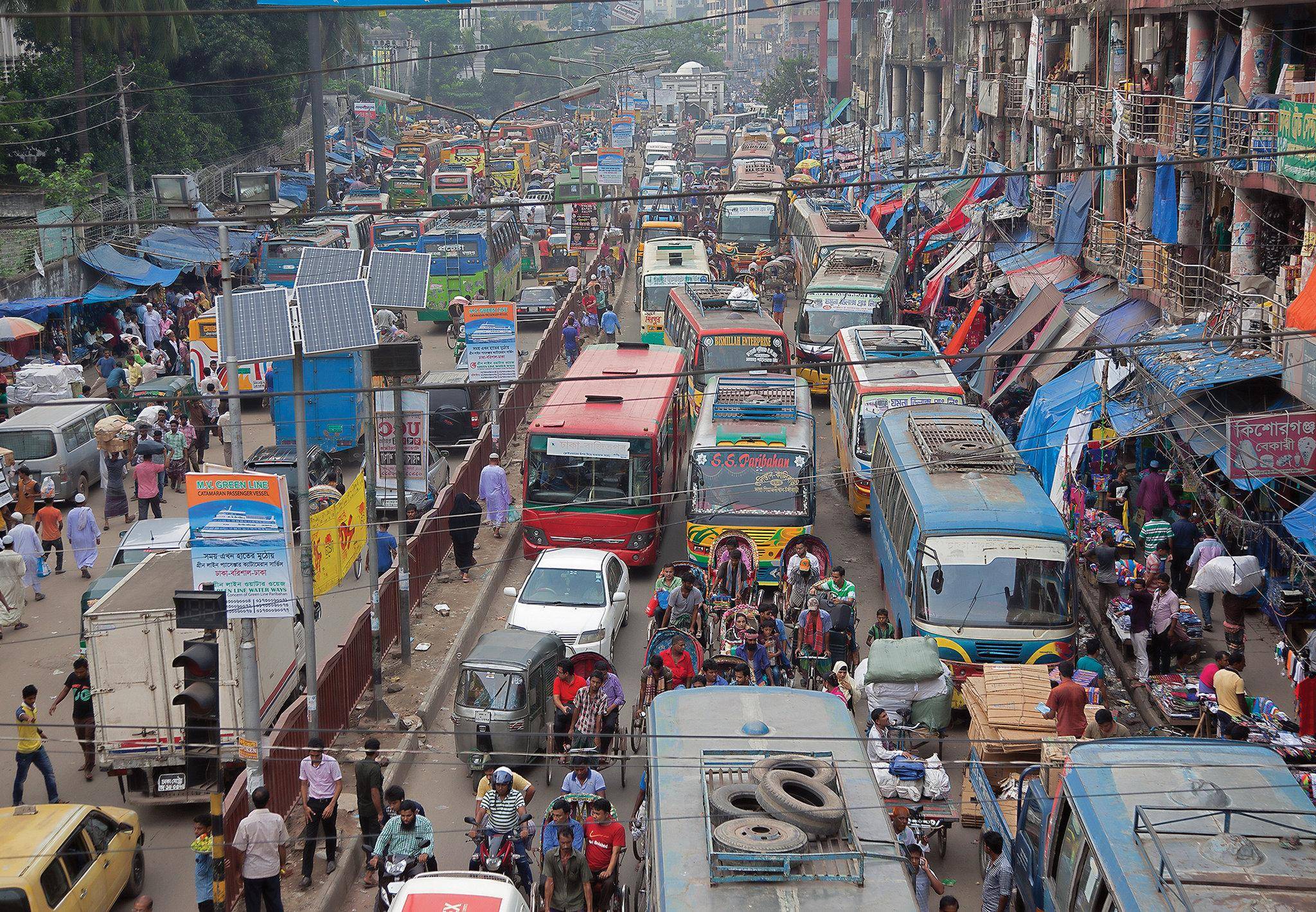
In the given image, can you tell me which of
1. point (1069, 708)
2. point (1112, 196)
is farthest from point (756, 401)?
point (1112, 196)

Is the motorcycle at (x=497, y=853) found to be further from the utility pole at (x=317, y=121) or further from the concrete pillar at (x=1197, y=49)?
the utility pole at (x=317, y=121)

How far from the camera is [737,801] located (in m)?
9.13

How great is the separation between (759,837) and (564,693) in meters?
6.09

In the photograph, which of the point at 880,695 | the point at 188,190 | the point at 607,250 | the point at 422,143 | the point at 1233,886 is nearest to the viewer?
the point at 1233,886

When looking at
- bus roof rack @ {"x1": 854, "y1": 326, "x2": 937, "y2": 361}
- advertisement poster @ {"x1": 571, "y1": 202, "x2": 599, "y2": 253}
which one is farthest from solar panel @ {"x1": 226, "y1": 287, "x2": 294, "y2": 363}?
advertisement poster @ {"x1": 571, "y1": 202, "x2": 599, "y2": 253}

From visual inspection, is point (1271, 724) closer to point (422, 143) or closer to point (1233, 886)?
point (1233, 886)

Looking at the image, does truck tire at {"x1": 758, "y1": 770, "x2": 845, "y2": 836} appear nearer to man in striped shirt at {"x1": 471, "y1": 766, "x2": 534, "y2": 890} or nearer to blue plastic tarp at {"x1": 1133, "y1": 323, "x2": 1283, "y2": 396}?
man in striped shirt at {"x1": 471, "y1": 766, "x2": 534, "y2": 890}

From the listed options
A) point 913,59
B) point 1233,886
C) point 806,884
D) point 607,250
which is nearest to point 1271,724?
point 1233,886

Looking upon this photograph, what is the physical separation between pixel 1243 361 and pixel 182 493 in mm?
18180

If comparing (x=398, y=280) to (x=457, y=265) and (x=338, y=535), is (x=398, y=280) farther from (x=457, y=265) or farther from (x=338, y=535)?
(x=457, y=265)

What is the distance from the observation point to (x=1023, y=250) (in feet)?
111

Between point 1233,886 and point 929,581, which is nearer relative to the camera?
point 1233,886

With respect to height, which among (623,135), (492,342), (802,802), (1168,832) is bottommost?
(802,802)

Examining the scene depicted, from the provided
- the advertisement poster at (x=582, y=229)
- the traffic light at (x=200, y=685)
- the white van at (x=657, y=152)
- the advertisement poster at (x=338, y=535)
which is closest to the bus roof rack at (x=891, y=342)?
the advertisement poster at (x=338, y=535)
